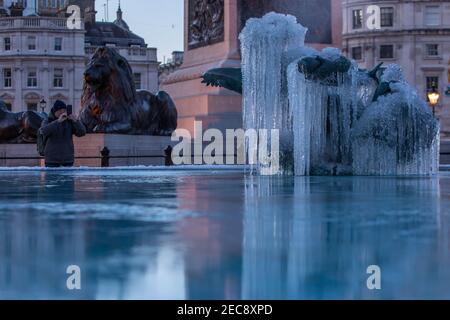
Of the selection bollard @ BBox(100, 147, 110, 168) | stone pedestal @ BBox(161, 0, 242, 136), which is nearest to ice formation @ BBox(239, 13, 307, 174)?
bollard @ BBox(100, 147, 110, 168)

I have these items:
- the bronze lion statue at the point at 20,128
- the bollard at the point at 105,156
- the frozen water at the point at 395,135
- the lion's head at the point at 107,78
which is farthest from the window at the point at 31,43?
the frozen water at the point at 395,135

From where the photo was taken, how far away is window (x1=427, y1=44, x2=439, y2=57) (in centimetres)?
7425

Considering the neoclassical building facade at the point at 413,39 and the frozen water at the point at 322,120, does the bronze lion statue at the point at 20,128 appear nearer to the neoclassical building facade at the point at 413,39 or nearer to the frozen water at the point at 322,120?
the frozen water at the point at 322,120

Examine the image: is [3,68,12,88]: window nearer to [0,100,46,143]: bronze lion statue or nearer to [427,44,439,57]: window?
[427,44,439,57]: window

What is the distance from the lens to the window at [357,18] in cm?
7538

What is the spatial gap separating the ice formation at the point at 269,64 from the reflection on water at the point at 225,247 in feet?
25.1

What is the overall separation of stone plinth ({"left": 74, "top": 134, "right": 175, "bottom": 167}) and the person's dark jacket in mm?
6640

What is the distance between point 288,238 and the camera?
199 inches

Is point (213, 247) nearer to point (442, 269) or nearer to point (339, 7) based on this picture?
point (442, 269)

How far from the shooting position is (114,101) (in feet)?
86.0

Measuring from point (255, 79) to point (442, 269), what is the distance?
12.3 meters

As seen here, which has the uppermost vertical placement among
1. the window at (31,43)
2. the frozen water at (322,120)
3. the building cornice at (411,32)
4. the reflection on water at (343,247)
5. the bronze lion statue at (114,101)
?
the window at (31,43)

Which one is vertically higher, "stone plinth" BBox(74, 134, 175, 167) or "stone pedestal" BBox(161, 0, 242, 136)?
"stone pedestal" BBox(161, 0, 242, 136)

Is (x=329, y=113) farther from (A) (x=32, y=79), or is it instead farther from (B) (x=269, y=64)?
(A) (x=32, y=79)
